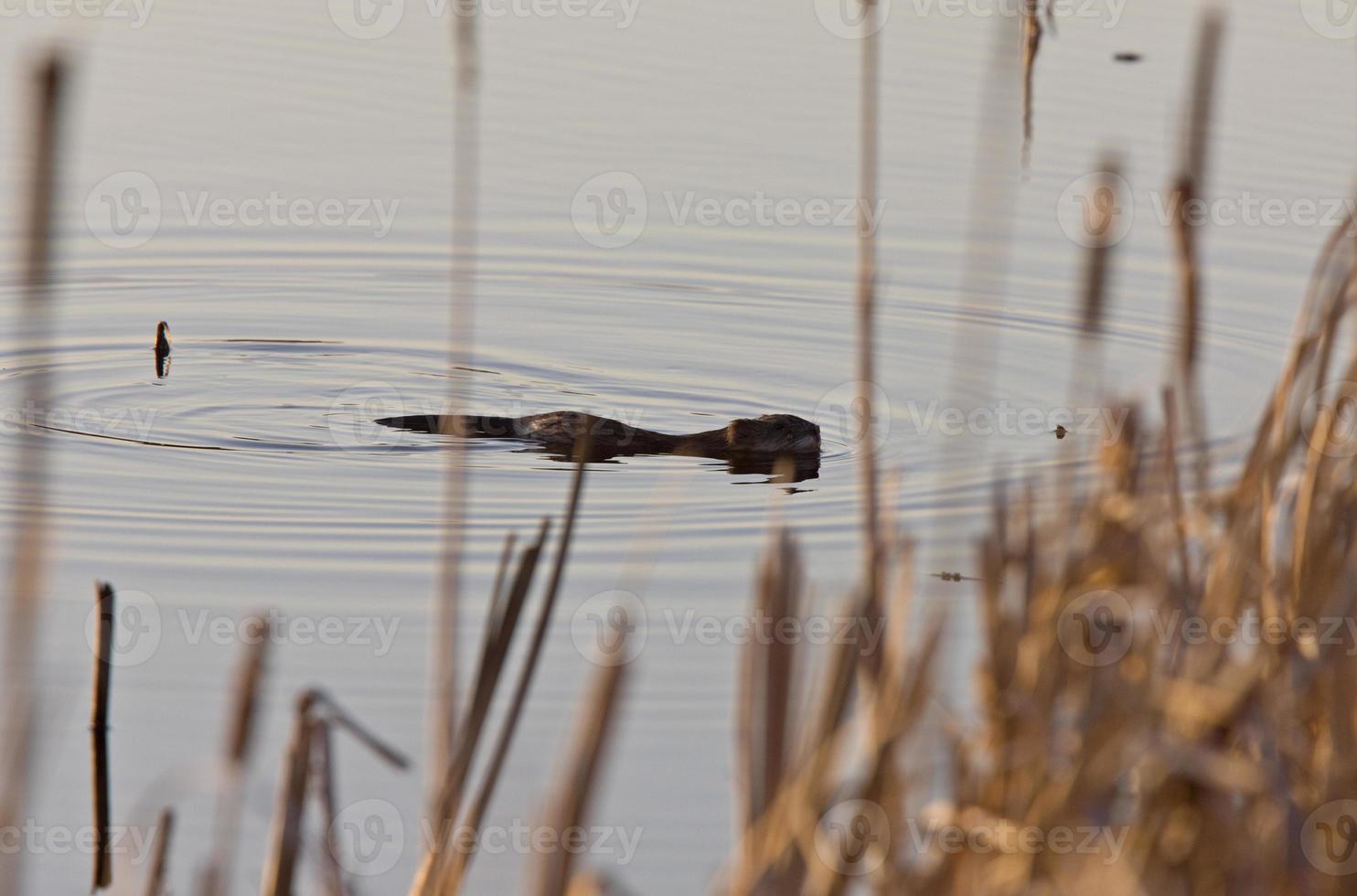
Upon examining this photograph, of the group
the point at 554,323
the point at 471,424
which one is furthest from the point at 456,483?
the point at 554,323

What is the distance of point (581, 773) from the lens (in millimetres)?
2328

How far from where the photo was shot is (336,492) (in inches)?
309

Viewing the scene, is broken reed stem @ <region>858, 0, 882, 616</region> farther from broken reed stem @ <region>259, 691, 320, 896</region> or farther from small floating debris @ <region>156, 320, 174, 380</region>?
small floating debris @ <region>156, 320, 174, 380</region>

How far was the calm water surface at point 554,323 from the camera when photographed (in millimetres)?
5285

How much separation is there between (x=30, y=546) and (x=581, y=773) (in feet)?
2.32

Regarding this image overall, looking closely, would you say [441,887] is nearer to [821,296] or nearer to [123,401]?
[123,401]

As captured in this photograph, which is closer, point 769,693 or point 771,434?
point 769,693

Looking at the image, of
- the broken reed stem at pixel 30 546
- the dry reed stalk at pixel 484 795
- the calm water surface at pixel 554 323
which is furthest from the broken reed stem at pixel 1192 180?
the broken reed stem at pixel 30 546

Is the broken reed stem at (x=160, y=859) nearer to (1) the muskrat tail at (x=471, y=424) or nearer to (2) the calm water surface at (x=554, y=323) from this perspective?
(2) the calm water surface at (x=554, y=323)

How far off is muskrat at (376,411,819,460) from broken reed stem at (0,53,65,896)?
6196 millimetres

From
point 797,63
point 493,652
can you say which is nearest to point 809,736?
point 493,652

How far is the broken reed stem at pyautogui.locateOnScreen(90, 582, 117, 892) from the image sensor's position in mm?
3898

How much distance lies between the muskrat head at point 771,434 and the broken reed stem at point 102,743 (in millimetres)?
4647

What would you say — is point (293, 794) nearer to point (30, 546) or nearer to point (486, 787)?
point (486, 787)
